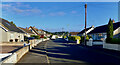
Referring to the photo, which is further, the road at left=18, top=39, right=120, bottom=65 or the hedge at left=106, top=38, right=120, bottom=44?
the hedge at left=106, top=38, right=120, bottom=44

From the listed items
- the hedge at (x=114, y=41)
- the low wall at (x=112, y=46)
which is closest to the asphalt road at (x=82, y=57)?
the low wall at (x=112, y=46)

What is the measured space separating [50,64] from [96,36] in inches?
1413

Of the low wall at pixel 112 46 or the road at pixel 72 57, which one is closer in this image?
the road at pixel 72 57

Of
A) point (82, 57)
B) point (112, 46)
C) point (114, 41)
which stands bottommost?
point (82, 57)

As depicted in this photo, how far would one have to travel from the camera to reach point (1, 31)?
75.4 ft

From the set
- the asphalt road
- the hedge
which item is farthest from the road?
the hedge

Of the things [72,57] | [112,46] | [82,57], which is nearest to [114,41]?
[112,46]

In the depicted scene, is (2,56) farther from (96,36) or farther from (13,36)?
(96,36)

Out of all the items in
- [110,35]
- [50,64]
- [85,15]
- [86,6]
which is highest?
[86,6]

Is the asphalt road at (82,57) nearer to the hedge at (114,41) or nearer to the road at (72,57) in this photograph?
the road at (72,57)

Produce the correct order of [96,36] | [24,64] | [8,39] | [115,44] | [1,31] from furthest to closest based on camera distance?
[96,36]
[8,39]
[1,31]
[115,44]
[24,64]

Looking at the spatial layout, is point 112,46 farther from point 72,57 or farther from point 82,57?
point 72,57

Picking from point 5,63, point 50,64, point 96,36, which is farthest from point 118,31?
point 5,63

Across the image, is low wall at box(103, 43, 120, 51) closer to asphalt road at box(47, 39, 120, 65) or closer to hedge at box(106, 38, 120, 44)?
hedge at box(106, 38, 120, 44)
